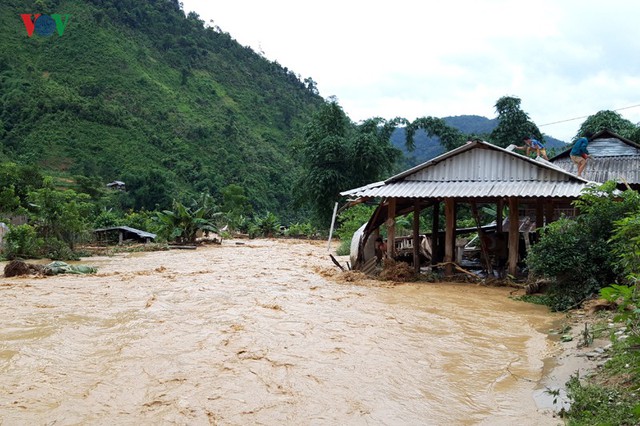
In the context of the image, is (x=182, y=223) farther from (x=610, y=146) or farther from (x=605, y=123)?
(x=605, y=123)

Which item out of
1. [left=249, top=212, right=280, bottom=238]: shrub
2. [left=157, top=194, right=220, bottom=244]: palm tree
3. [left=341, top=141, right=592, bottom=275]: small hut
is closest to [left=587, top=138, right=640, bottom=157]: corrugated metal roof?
[left=341, top=141, right=592, bottom=275]: small hut

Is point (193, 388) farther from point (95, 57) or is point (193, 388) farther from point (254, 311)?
point (95, 57)

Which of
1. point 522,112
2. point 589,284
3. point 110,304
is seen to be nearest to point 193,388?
point 110,304

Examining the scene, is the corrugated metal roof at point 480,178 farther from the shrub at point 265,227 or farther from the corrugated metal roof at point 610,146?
the shrub at point 265,227

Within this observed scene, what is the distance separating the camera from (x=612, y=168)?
1741 centimetres

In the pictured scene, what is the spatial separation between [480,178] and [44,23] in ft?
202

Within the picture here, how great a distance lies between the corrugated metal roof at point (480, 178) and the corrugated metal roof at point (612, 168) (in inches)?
252

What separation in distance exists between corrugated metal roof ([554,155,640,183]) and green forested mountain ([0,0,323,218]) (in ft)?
76.3

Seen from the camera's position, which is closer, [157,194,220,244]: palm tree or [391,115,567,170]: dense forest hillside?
[157,194,220,244]: palm tree

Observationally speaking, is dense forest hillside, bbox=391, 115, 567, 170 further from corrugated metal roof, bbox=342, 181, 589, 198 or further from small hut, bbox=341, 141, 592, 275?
corrugated metal roof, bbox=342, 181, 589, 198

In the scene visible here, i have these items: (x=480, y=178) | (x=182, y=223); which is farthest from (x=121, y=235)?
(x=480, y=178)

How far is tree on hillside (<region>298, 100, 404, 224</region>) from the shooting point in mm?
33125

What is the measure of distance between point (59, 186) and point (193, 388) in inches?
1455

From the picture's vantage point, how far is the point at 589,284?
875 cm
